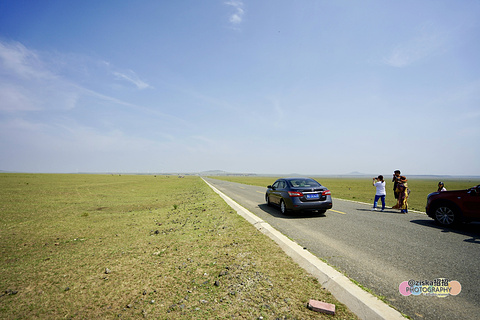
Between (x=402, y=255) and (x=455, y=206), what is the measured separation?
4608 mm

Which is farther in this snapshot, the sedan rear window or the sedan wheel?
the sedan rear window

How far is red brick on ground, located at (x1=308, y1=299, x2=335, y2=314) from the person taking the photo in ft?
8.58

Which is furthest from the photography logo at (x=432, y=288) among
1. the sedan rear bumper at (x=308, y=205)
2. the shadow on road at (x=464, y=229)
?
the sedan rear bumper at (x=308, y=205)

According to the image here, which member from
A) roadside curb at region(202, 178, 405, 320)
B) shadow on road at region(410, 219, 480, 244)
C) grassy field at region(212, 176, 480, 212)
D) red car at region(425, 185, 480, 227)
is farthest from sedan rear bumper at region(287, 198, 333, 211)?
grassy field at region(212, 176, 480, 212)

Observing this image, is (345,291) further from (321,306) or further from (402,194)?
(402,194)

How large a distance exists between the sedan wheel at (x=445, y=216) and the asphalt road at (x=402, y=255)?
0.37m

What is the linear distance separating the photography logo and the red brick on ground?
1548 millimetres

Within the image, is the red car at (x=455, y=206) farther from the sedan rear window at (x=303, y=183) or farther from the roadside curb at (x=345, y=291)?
the roadside curb at (x=345, y=291)

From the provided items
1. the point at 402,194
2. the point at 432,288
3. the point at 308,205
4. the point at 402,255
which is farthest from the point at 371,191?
the point at 432,288

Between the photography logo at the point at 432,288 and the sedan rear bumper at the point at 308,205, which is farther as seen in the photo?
the sedan rear bumper at the point at 308,205

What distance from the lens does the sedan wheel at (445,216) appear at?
24.2ft

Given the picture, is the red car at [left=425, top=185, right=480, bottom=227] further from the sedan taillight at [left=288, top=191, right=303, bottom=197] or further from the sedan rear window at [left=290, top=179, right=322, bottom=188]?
the sedan taillight at [left=288, top=191, right=303, bottom=197]

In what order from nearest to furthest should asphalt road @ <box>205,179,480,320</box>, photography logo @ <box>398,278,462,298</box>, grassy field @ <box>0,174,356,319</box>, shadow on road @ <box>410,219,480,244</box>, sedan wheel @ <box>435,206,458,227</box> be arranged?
grassy field @ <box>0,174,356,319</box>
asphalt road @ <box>205,179,480,320</box>
photography logo @ <box>398,278,462,298</box>
shadow on road @ <box>410,219,480,244</box>
sedan wheel @ <box>435,206,458,227</box>

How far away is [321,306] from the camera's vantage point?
106 inches
